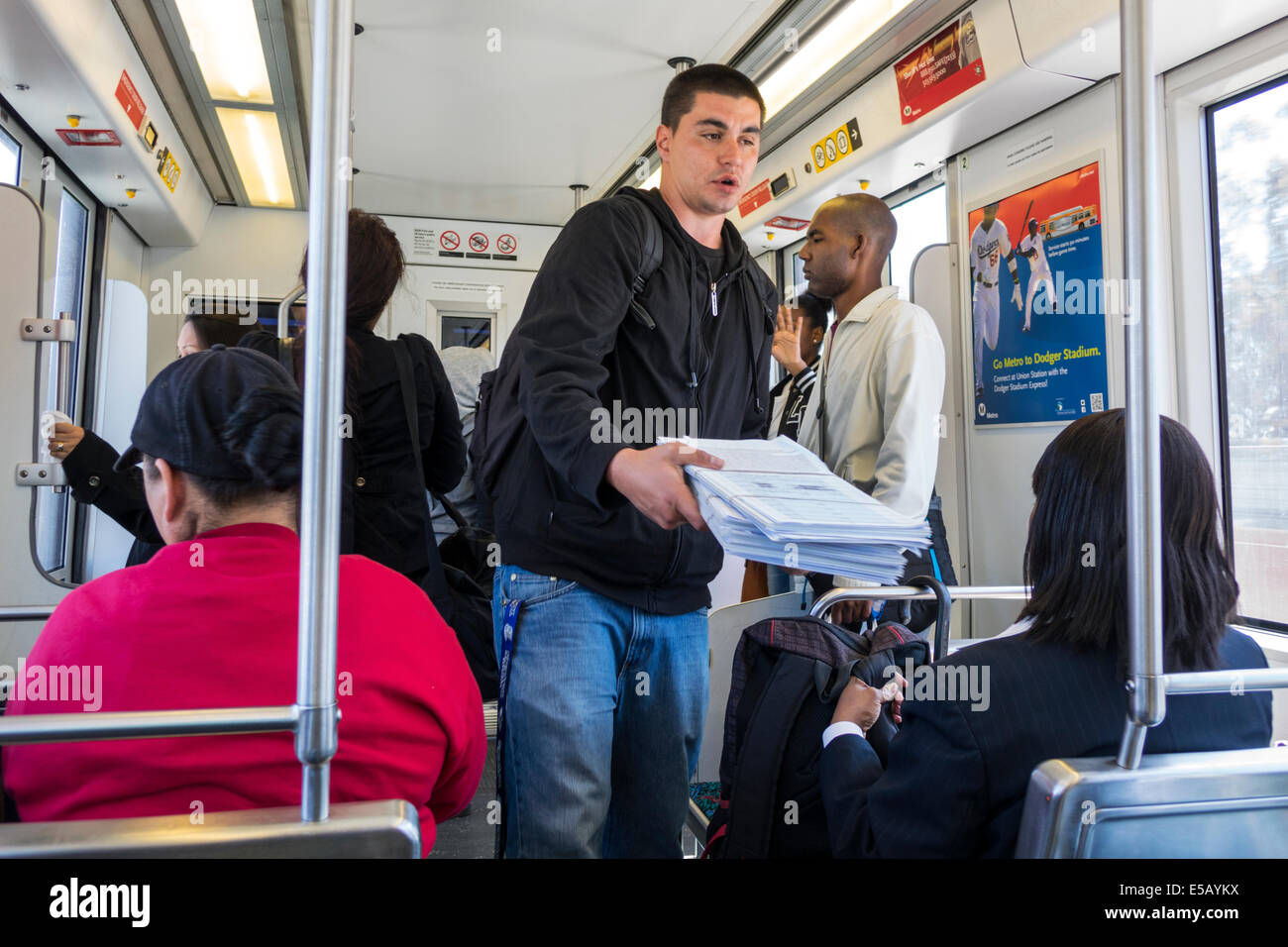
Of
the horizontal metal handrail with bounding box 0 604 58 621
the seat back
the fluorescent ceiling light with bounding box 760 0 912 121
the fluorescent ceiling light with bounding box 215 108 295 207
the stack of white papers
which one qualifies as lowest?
the seat back

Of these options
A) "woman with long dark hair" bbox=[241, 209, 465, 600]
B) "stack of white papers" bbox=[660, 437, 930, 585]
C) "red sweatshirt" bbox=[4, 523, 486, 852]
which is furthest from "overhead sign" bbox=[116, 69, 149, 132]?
"stack of white papers" bbox=[660, 437, 930, 585]

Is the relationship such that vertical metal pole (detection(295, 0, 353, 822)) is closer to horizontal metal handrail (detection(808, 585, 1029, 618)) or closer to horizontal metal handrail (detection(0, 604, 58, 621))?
horizontal metal handrail (detection(0, 604, 58, 621))

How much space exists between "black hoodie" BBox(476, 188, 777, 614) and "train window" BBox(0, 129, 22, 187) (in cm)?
337

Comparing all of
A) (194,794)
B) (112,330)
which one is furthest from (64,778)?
(112,330)

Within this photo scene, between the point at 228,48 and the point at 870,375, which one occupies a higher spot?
the point at 228,48

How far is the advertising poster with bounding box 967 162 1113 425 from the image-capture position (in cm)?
327

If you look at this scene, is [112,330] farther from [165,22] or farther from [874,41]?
[874,41]

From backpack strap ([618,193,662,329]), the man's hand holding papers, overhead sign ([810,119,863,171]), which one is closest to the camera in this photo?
the man's hand holding papers

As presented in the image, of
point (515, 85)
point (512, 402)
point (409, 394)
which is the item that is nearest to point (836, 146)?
point (515, 85)

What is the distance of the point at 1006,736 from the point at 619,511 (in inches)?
26.4

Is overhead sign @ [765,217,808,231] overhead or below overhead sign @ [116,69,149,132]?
below

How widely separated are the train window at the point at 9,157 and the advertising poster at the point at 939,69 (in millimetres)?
3672

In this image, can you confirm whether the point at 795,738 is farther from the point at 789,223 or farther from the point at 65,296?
the point at 65,296

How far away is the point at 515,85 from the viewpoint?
459 centimetres
